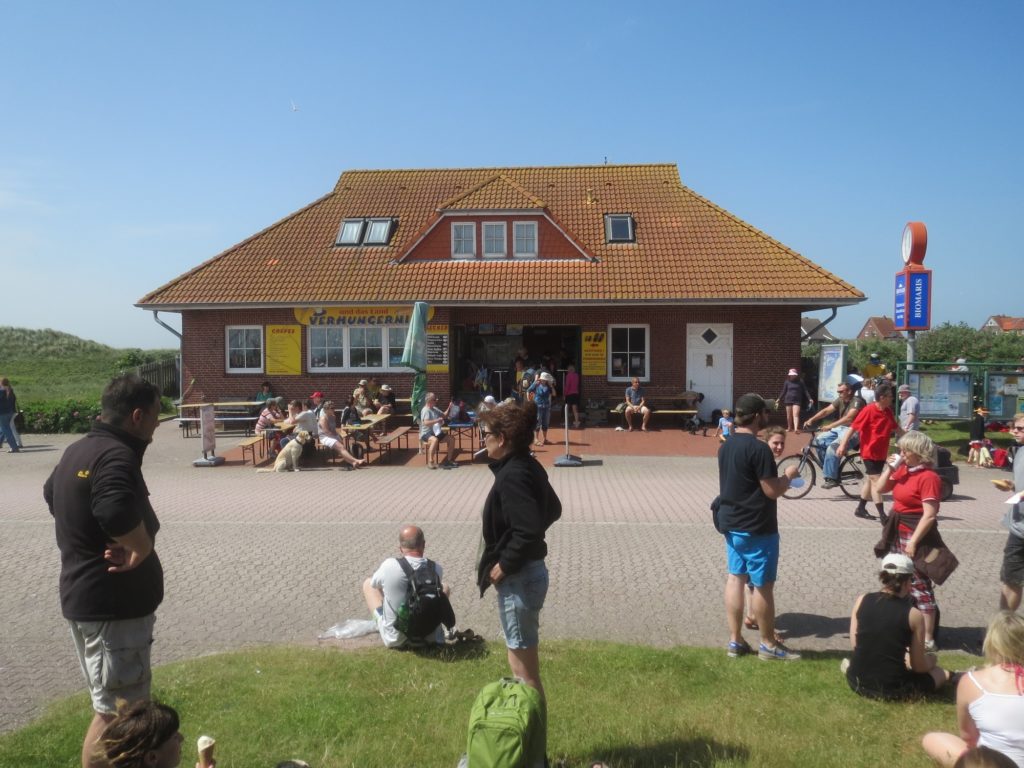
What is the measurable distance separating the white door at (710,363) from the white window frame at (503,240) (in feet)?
17.7

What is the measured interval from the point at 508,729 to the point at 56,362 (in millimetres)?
60239

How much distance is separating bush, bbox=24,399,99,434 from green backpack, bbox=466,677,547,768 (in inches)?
824

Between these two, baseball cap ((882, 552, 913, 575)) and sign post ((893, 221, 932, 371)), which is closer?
baseball cap ((882, 552, 913, 575))

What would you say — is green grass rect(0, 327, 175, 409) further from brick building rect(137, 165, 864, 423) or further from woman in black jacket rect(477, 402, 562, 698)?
woman in black jacket rect(477, 402, 562, 698)

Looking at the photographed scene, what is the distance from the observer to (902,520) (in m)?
6.05

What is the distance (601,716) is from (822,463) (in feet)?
29.4

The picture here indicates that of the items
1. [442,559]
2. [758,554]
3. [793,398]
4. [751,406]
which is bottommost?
[442,559]

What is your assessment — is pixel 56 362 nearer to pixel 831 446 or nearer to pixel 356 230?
pixel 356 230

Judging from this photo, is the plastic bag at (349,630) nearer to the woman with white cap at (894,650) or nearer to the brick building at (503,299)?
the woman with white cap at (894,650)

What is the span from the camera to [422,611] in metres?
5.55

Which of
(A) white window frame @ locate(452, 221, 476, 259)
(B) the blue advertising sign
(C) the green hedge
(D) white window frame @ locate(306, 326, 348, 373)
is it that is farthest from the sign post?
(C) the green hedge

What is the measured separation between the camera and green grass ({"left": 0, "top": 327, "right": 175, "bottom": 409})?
1563 inches

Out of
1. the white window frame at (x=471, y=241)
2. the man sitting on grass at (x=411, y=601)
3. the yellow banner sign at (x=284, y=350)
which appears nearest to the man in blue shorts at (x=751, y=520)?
the man sitting on grass at (x=411, y=601)

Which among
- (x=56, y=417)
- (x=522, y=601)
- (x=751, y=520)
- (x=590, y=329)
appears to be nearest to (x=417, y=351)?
(x=590, y=329)
